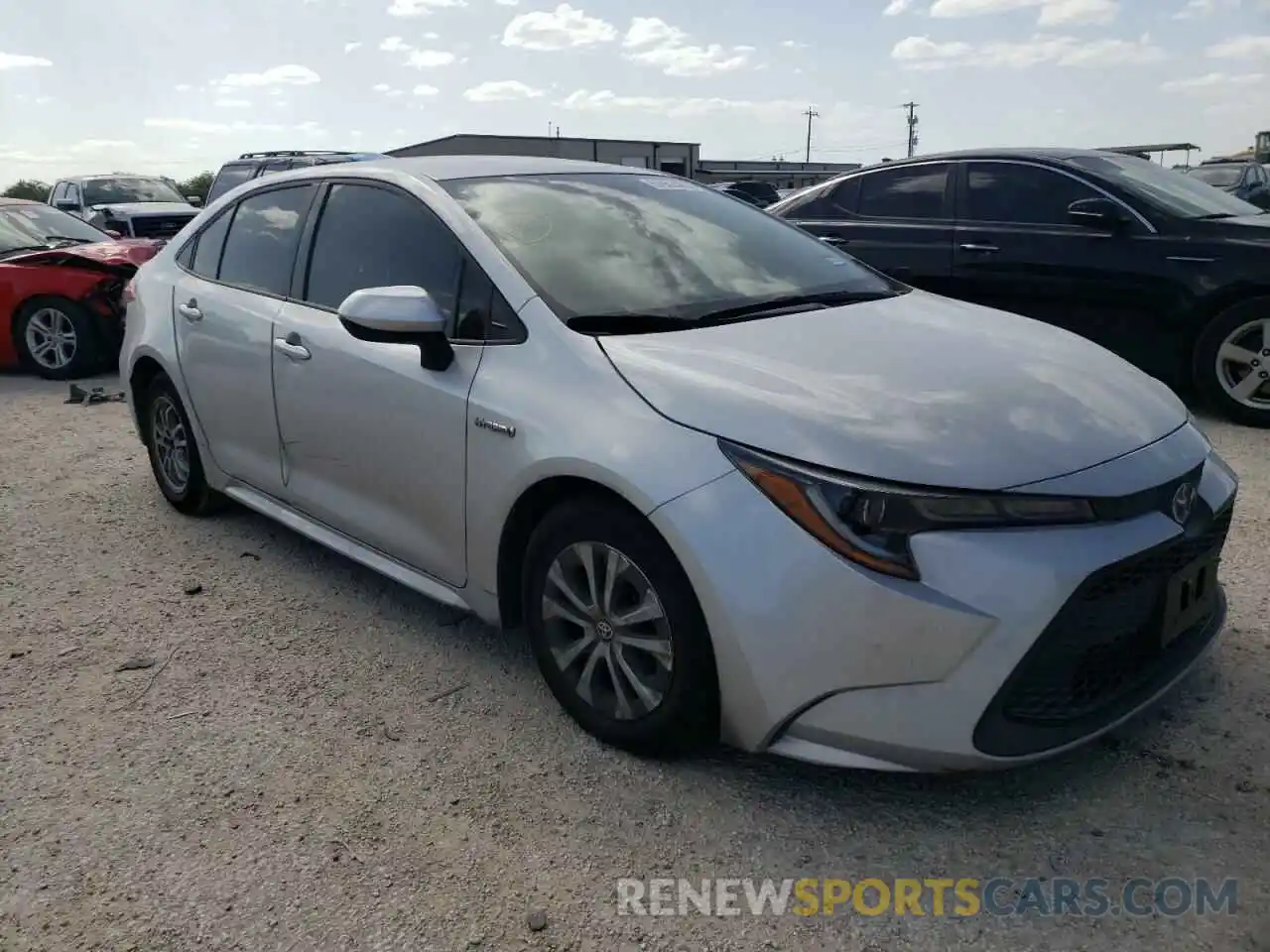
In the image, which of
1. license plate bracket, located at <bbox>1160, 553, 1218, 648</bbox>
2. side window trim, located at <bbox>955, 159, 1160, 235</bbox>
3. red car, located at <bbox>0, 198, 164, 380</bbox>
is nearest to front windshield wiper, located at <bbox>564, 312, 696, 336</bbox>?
license plate bracket, located at <bbox>1160, 553, 1218, 648</bbox>

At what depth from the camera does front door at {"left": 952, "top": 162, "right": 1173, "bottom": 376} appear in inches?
238

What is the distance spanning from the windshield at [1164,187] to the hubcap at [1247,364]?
0.79 m

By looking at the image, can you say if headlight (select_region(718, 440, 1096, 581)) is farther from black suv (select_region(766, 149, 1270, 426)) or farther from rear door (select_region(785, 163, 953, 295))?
rear door (select_region(785, 163, 953, 295))

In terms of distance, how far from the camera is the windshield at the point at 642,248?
9.86 ft

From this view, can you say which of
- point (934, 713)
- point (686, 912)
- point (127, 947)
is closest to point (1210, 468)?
point (934, 713)

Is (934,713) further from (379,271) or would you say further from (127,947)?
(379,271)

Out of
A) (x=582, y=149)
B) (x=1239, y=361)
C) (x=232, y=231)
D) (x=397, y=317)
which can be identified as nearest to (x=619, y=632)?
(x=397, y=317)

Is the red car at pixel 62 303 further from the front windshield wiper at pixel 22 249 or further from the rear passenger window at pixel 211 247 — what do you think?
the rear passenger window at pixel 211 247

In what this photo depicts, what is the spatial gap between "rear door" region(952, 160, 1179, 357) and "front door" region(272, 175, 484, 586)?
4381 millimetres

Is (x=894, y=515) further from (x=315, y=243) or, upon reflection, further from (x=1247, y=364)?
(x=1247, y=364)

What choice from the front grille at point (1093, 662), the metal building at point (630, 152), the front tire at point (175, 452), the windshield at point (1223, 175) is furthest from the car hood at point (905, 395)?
the metal building at point (630, 152)

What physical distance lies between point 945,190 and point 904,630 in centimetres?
540

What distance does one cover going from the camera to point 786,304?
3.15m

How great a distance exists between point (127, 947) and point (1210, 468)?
2.82 metres
